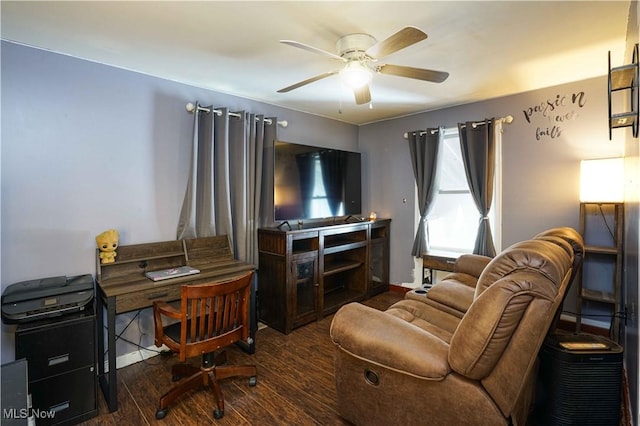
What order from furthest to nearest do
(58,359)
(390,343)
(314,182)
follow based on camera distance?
(314,182) < (58,359) < (390,343)

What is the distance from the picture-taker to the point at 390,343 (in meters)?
1.45

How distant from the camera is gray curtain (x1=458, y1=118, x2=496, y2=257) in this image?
131 inches

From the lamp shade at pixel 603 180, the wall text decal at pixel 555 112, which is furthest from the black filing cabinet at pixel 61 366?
the wall text decal at pixel 555 112

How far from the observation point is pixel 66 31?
6.33ft

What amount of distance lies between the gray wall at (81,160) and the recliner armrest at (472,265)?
104 inches

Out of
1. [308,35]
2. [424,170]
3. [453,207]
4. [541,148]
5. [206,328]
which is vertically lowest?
[206,328]

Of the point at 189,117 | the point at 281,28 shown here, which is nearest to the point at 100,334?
the point at 189,117

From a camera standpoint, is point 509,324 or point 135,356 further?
point 135,356

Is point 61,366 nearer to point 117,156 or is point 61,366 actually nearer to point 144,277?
point 144,277

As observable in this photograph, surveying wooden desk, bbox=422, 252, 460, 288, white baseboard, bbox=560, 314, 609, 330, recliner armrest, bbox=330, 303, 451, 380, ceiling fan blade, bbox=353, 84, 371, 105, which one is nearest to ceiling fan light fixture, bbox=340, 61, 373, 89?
ceiling fan blade, bbox=353, 84, 371, 105

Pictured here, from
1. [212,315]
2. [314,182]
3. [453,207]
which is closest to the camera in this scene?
[212,315]

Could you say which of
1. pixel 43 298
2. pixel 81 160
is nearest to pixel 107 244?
pixel 43 298

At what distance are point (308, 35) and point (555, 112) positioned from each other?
2.57m

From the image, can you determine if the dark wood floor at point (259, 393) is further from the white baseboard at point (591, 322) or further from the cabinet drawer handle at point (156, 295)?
the white baseboard at point (591, 322)
